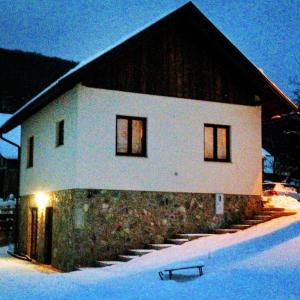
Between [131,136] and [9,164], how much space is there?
80.3ft

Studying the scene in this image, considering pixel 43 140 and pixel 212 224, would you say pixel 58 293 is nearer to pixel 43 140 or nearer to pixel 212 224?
pixel 212 224

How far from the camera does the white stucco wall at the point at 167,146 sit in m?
15.7

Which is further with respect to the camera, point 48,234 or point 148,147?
point 48,234

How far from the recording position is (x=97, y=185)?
51.1 feet

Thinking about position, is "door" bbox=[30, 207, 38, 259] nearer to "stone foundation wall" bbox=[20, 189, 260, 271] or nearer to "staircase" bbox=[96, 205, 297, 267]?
"stone foundation wall" bbox=[20, 189, 260, 271]

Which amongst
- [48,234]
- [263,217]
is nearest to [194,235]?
[263,217]

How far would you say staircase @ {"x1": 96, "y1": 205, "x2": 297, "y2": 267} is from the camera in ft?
49.3

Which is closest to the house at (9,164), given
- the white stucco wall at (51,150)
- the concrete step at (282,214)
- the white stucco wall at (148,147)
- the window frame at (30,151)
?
the white stucco wall at (51,150)

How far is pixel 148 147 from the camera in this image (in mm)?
16547

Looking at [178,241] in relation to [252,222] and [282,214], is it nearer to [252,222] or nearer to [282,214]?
[252,222]

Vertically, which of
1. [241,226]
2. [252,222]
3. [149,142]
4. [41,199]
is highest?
[149,142]

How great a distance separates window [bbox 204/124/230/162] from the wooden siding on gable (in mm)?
942

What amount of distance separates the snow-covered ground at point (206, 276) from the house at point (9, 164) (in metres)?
23.5

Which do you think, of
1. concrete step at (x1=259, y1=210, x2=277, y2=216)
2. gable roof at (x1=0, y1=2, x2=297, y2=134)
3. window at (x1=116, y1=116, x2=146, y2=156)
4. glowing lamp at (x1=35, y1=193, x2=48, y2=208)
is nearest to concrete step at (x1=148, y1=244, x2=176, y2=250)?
window at (x1=116, y1=116, x2=146, y2=156)
